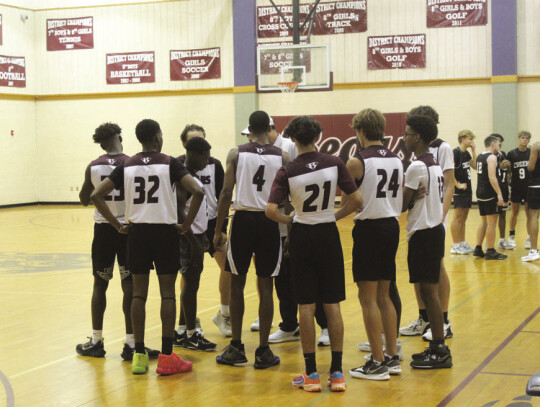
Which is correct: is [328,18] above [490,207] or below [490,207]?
above

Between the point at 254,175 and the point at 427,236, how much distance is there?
1422 millimetres

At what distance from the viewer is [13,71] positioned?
80.0 feet

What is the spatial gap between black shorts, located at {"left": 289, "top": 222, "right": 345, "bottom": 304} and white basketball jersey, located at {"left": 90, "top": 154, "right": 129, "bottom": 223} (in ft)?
5.71

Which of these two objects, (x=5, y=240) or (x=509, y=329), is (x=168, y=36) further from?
(x=509, y=329)

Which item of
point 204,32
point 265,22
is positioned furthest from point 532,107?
point 204,32

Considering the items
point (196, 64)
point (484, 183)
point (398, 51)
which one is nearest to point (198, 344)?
point (484, 183)

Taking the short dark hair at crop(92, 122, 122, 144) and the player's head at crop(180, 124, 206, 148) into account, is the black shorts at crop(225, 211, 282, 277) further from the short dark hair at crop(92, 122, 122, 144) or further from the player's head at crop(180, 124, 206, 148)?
the short dark hair at crop(92, 122, 122, 144)

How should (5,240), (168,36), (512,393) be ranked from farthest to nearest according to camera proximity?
(168,36) → (5,240) → (512,393)

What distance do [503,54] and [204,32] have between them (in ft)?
29.2

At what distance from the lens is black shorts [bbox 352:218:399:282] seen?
558 cm

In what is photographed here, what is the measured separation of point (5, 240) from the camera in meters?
15.8

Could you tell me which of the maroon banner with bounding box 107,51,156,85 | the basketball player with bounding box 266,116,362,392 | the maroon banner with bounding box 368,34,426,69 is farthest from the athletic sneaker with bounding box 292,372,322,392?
the maroon banner with bounding box 107,51,156,85

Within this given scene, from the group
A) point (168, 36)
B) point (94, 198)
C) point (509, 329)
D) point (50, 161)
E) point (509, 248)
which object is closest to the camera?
point (94, 198)

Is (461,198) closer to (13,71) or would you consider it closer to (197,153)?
Answer: (197,153)
